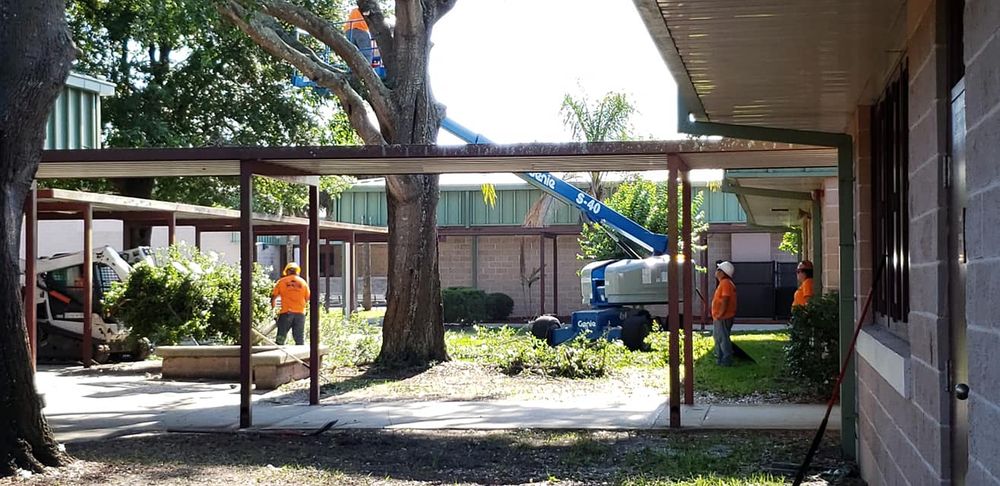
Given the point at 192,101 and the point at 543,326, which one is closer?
the point at 543,326

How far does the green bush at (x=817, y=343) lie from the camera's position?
12367mm

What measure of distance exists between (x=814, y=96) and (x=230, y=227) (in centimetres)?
1983

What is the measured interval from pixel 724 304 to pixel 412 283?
15.1 ft

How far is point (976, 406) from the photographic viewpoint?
12.9ft

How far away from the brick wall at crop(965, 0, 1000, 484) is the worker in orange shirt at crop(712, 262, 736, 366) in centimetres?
1223

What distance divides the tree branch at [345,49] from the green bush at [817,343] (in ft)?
23.6

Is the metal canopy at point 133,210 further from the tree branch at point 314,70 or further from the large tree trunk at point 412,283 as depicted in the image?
the large tree trunk at point 412,283

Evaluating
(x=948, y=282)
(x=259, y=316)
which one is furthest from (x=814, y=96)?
(x=259, y=316)

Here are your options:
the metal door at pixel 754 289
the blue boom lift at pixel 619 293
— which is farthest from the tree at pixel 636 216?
the blue boom lift at pixel 619 293

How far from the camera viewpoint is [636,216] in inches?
1040

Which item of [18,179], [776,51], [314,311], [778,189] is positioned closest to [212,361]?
[314,311]

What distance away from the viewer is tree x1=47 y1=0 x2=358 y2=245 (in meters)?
25.0

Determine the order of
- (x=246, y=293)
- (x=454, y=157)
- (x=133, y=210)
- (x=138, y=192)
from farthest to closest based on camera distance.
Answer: (x=138, y=192) → (x=133, y=210) → (x=246, y=293) → (x=454, y=157)

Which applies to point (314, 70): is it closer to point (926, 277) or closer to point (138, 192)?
point (138, 192)
